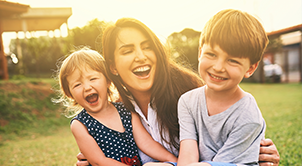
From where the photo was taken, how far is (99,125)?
6.58 ft

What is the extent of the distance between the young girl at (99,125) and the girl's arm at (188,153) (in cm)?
34

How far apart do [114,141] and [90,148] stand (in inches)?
7.5

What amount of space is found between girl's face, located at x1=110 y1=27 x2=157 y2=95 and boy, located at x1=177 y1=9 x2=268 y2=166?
1.78 feet

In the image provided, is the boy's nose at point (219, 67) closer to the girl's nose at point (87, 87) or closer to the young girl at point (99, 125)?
the young girl at point (99, 125)

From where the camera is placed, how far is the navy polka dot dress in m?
1.98

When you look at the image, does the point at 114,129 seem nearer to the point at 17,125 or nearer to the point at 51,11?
the point at 17,125

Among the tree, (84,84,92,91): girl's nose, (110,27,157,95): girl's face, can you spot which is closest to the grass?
(110,27,157,95): girl's face

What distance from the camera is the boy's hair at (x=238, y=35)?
4.61 ft

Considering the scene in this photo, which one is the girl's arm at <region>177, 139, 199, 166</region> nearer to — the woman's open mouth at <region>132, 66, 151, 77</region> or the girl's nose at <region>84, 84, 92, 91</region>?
the woman's open mouth at <region>132, 66, 151, 77</region>

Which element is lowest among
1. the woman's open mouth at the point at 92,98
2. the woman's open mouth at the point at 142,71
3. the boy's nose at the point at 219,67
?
the woman's open mouth at the point at 92,98

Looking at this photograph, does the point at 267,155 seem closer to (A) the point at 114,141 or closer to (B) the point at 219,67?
(B) the point at 219,67

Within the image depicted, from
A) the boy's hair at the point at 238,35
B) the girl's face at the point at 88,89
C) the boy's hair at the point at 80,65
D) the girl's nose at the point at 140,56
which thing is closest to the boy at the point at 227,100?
the boy's hair at the point at 238,35

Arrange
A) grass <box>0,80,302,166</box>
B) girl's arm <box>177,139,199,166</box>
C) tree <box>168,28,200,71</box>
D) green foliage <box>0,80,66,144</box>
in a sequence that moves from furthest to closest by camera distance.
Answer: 1. tree <box>168,28,200,71</box>
2. green foliage <box>0,80,66,144</box>
3. grass <box>0,80,302,166</box>
4. girl's arm <box>177,139,199,166</box>

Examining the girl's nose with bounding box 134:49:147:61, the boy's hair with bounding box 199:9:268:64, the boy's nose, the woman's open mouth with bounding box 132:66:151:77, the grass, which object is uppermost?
the boy's hair with bounding box 199:9:268:64
